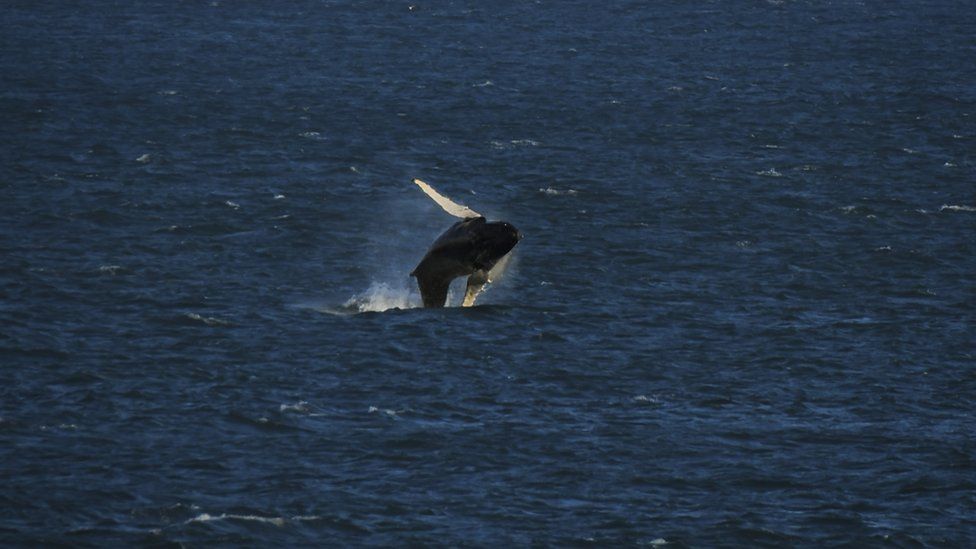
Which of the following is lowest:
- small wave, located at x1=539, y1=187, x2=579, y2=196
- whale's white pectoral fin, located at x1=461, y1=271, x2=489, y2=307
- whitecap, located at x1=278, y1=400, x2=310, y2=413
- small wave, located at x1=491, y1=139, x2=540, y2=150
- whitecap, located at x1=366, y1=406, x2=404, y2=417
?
small wave, located at x1=491, y1=139, x2=540, y2=150

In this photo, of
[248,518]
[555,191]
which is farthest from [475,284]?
[555,191]

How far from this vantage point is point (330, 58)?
15712 cm

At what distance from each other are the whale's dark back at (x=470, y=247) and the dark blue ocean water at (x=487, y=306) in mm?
4653

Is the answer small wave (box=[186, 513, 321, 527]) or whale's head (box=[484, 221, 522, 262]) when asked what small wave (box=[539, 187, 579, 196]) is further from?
small wave (box=[186, 513, 321, 527])

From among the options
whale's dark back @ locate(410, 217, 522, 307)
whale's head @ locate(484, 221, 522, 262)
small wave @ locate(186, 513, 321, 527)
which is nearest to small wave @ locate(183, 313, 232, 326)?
whale's dark back @ locate(410, 217, 522, 307)

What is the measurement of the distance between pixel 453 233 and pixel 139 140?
2133 inches

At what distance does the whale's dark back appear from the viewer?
66562mm

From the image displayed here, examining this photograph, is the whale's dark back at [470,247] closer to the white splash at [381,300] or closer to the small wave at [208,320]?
the white splash at [381,300]

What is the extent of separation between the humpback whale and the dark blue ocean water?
14.3 ft

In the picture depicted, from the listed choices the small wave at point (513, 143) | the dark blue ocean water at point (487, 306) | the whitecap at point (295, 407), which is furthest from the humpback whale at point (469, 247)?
the small wave at point (513, 143)

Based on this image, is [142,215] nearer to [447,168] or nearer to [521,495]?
[447,168]

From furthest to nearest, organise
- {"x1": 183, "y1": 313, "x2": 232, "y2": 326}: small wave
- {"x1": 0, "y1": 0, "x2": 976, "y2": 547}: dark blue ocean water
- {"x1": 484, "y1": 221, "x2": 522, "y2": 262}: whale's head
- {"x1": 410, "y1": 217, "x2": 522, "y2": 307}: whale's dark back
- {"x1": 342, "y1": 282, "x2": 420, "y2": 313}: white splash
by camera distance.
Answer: {"x1": 342, "y1": 282, "x2": 420, "y2": 313}: white splash
{"x1": 183, "y1": 313, "x2": 232, "y2": 326}: small wave
{"x1": 410, "y1": 217, "x2": 522, "y2": 307}: whale's dark back
{"x1": 484, "y1": 221, "x2": 522, "y2": 262}: whale's head
{"x1": 0, "y1": 0, "x2": 976, "y2": 547}: dark blue ocean water

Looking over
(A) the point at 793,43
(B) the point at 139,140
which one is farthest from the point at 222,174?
(A) the point at 793,43

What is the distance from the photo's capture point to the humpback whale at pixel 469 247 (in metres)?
66.5
